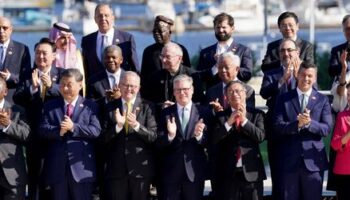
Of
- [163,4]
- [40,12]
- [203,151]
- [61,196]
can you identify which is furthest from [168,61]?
[40,12]

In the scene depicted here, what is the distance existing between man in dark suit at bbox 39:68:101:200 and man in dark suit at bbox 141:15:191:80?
1.27 metres

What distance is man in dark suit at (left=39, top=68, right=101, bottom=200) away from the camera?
1090 cm

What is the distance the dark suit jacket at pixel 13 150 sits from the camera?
10984mm

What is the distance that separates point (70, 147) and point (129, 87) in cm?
80

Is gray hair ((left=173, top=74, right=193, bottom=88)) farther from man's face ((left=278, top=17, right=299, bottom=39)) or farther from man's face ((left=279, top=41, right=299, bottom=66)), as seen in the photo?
man's face ((left=278, top=17, right=299, bottom=39))

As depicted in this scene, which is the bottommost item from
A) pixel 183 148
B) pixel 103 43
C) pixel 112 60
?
pixel 183 148

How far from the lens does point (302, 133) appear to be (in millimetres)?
11008

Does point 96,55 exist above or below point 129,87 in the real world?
above

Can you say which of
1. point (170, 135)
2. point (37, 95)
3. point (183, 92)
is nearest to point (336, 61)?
point (183, 92)

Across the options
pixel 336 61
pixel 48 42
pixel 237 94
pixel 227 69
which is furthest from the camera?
pixel 336 61

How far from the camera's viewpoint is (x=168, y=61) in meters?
11.5

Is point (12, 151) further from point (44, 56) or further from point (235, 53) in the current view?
point (235, 53)

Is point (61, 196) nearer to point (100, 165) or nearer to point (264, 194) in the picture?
point (100, 165)

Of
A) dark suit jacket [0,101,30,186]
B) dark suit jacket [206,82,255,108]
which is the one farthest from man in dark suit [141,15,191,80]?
dark suit jacket [0,101,30,186]
